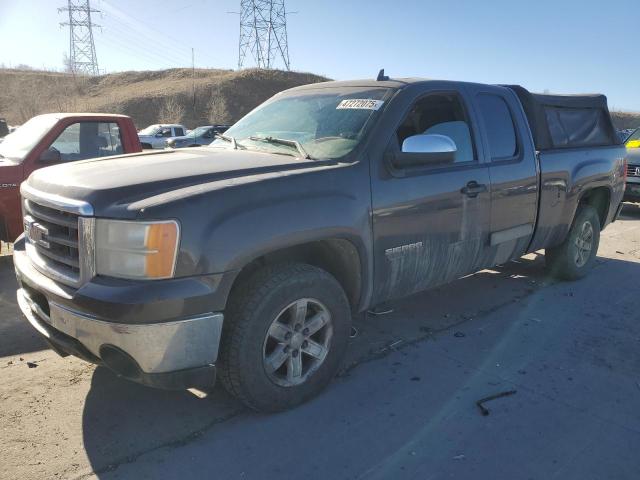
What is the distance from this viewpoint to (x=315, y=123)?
3854mm

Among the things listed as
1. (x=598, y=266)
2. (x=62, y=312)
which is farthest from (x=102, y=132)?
(x=598, y=266)

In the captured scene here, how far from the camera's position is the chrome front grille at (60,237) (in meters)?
2.66

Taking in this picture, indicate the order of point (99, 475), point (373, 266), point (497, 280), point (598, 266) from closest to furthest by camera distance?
point (99, 475) → point (373, 266) → point (497, 280) → point (598, 266)

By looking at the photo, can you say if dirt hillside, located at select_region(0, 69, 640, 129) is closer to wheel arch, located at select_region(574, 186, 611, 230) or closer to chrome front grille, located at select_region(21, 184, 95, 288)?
wheel arch, located at select_region(574, 186, 611, 230)

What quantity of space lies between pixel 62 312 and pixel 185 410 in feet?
3.17

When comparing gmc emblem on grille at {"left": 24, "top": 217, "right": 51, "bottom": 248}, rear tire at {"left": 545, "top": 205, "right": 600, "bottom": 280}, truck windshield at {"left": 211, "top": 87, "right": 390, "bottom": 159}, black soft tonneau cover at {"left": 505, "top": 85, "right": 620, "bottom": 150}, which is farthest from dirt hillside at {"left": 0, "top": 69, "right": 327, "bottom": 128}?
gmc emblem on grille at {"left": 24, "top": 217, "right": 51, "bottom": 248}

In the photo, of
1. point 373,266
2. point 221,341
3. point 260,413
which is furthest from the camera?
point 373,266

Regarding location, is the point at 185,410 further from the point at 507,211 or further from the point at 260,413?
the point at 507,211

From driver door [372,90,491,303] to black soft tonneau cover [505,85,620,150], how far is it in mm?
1223

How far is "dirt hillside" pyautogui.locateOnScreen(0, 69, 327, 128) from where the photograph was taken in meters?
52.8

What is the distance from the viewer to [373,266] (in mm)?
3457

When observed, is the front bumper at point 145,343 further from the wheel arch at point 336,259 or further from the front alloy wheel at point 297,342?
the wheel arch at point 336,259

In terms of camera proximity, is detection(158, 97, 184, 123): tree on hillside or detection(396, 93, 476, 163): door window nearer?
detection(396, 93, 476, 163): door window

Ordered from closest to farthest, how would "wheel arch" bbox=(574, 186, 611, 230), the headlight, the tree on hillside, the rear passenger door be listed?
the headlight → the rear passenger door → "wheel arch" bbox=(574, 186, 611, 230) → the tree on hillside
